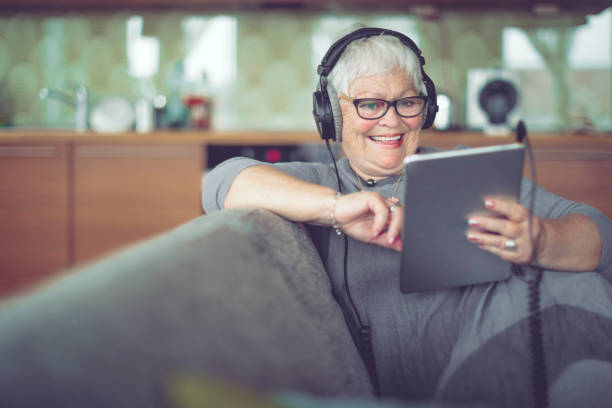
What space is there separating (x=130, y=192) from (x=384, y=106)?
182 cm

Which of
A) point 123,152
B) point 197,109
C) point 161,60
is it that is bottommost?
point 123,152

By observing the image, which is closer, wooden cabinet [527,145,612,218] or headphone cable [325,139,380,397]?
headphone cable [325,139,380,397]

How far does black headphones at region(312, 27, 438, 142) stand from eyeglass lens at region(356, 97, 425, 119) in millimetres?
32

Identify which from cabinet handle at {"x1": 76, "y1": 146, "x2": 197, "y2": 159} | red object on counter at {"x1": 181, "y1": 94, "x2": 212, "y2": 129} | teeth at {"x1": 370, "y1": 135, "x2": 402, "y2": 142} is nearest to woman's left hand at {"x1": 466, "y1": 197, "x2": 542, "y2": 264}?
teeth at {"x1": 370, "y1": 135, "x2": 402, "y2": 142}

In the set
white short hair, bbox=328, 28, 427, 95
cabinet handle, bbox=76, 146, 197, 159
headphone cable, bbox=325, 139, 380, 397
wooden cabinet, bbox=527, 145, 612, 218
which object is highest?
white short hair, bbox=328, 28, 427, 95

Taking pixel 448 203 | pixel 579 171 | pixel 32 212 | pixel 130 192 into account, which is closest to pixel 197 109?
pixel 130 192

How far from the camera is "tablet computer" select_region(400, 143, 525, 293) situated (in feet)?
2.55

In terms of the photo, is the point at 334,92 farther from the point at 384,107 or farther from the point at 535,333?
the point at 535,333

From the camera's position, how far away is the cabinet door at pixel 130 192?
2562mm

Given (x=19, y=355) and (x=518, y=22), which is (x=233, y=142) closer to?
(x=518, y=22)

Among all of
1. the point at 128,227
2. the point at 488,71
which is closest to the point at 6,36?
the point at 128,227

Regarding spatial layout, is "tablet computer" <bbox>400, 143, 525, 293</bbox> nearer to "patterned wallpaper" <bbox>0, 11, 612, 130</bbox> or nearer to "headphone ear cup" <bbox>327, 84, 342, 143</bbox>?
"headphone ear cup" <bbox>327, 84, 342, 143</bbox>

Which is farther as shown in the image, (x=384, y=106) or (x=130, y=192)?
(x=130, y=192)

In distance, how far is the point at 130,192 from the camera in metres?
2.58
